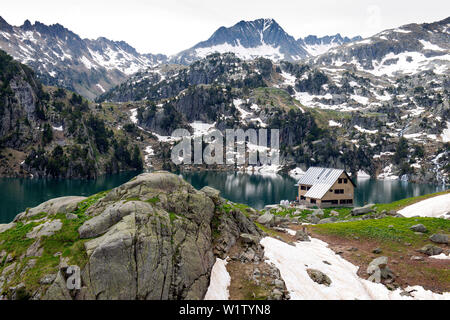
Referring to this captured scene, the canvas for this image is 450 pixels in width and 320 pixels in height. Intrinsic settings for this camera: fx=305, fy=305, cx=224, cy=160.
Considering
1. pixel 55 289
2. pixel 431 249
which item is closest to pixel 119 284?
pixel 55 289

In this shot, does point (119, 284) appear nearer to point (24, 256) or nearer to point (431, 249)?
point (24, 256)

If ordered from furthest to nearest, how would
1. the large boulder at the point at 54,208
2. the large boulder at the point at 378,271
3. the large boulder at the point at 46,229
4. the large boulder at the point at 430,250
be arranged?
the large boulder at the point at 430,250, the large boulder at the point at 378,271, the large boulder at the point at 54,208, the large boulder at the point at 46,229

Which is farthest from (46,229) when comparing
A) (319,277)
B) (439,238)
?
(439,238)

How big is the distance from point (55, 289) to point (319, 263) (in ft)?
62.2

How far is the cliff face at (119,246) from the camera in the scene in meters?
15.5

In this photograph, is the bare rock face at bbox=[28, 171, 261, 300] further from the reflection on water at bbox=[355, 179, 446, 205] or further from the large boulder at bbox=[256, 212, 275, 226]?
the reflection on water at bbox=[355, 179, 446, 205]

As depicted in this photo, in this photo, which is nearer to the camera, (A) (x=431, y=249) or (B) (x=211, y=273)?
(B) (x=211, y=273)

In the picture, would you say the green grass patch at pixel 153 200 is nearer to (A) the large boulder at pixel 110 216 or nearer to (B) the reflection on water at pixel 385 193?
(A) the large boulder at pixel 110 216

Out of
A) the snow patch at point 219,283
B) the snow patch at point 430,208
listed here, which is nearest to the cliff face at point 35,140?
the snow patch at point 430,208

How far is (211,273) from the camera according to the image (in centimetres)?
1994

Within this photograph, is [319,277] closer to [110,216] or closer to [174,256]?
[174,256]

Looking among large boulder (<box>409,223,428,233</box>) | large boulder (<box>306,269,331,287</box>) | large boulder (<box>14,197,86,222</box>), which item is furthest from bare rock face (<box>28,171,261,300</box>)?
large boulder (<box>409,223,428,233</box>)

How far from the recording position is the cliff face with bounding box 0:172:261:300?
50.8ft

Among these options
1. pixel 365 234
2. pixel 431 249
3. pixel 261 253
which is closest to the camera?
pixel 261 253
